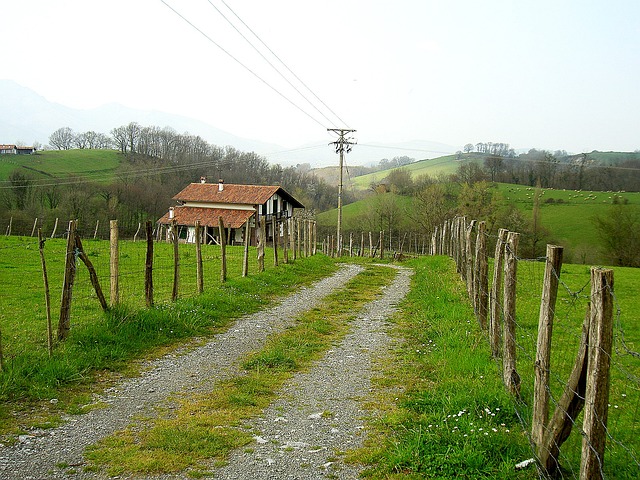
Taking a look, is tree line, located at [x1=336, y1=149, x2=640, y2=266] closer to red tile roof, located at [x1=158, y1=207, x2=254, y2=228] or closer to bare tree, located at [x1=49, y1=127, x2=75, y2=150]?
red tile roof, located at [x1=158, y1=207, x2=254, y2=228]

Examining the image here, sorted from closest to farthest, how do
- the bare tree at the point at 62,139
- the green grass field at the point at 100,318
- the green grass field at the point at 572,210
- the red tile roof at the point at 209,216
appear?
the green grass field at the point at 100,318 < the red tile roof at the point at 209,216 < the green grass field at the point at 572,210 < the bare tree at the point at 62,139

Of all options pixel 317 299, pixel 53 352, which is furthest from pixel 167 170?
pixel 53 352

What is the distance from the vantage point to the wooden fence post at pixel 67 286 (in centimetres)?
893

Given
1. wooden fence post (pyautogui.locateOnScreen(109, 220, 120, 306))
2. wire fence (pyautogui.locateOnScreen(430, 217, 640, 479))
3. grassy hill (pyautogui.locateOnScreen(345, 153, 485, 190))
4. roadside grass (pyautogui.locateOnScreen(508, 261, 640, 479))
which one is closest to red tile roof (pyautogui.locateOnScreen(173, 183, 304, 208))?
roadside grass (pyautogui.locateOnScreen(508, 261, 640, 479))

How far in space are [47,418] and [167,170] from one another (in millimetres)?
88435

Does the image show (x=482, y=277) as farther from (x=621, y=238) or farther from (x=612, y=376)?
(x=621, y=238)

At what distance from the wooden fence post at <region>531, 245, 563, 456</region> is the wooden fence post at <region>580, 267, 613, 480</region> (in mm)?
1019

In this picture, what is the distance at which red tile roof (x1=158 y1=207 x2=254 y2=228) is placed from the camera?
172 ft

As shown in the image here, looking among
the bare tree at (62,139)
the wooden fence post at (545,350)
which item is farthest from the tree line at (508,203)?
the bare tree at (62,139)

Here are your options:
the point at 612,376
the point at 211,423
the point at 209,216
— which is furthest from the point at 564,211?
the point at 211,423

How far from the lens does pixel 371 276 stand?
23500mm

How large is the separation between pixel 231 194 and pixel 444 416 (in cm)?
5064

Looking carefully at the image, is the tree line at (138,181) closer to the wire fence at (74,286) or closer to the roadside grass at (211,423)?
the wire fence at (74,286)

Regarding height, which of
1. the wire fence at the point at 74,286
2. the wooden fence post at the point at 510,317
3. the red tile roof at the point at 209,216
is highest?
the red tile roof at the point at 209,216
